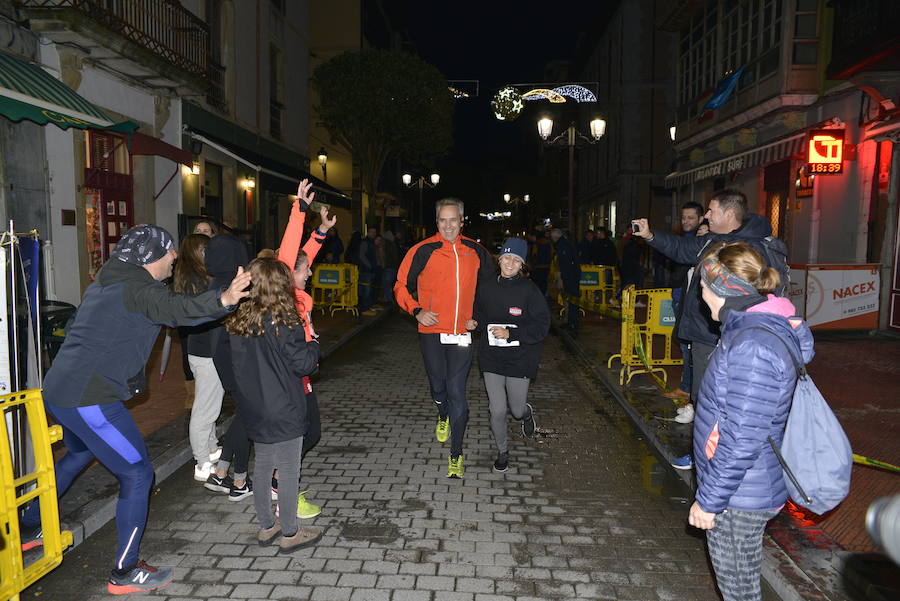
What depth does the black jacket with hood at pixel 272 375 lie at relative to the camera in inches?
144

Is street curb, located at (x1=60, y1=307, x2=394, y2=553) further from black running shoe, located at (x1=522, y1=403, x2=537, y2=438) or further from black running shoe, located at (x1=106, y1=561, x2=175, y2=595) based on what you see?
black running shoe, located at (x1=522, y1=403, x2=537, y2=438)

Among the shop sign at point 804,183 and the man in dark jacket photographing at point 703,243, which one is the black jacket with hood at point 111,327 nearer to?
the man in dark jacket photographing at point 703,243

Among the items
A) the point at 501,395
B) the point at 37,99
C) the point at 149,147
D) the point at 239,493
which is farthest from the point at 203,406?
the point at 149,147

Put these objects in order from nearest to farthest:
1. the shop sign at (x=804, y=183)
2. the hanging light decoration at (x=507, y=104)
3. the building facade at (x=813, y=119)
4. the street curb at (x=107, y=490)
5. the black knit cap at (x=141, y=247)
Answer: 1. the black knit cap at (x=141, y=247)
2. the street curb at (x=107, y=490)
3. the building facade at (x=813, y=119)
4. the shop sign at (x=804, y=183)
5. the hanging light decoration at (x=507, y=104)

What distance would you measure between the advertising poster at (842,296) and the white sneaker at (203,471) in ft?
35.0

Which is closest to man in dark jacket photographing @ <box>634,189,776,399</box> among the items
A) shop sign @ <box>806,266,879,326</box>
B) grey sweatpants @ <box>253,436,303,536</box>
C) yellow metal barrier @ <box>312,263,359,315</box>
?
grey sweatpants @ <box>253,436,303,536</box>

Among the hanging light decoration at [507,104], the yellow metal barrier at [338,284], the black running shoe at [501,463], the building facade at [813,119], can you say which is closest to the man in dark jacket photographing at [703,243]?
the black running shoe at [501,463]

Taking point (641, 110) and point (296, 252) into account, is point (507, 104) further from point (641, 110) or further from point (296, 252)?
point (641, 110)

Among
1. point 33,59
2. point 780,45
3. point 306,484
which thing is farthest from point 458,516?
point 780,45

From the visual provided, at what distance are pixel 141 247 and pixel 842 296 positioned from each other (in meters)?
12.1

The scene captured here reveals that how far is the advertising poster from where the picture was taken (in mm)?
11672

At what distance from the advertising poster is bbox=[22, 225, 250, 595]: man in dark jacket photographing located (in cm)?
1131

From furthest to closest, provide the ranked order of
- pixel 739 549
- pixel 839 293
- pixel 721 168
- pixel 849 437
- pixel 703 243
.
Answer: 1. pixel 721 168
2. pixel 839 293
3. pixel 849 437
4. pixel 703 243
5. pixel 739 549

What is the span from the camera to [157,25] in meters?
12.7
